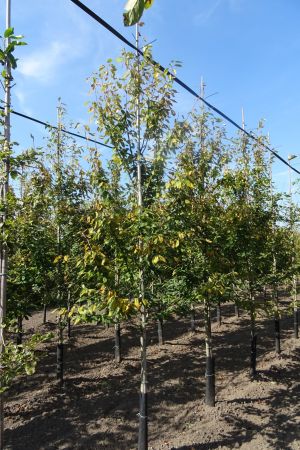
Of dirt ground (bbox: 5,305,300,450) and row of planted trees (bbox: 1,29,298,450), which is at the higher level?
row of planted trees (bbox: 1,29,298,450)

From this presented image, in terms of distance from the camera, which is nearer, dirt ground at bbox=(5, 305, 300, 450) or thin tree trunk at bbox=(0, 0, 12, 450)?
thin tree trunk at bbox=(0, 0, 12, 450)

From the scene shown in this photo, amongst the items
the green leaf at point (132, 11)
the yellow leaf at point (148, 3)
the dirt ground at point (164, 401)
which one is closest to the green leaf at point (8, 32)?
the yellow leaf at point (148, 3)

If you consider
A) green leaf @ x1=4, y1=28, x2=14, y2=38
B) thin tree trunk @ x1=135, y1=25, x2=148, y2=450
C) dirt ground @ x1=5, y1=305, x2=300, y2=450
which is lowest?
dirt ground @ x1=5, y1=305, x2=300, y2=450

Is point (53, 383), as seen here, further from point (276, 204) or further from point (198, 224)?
point (276, 204)

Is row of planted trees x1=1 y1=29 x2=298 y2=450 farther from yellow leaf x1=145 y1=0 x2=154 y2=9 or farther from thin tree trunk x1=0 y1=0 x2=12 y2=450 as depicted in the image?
yellow leaf x1=145 y1=0 x2=154 y2=9

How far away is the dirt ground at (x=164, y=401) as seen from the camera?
7590 mm

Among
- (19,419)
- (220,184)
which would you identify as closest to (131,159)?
(220,184)

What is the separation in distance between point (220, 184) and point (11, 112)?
545 centimetres

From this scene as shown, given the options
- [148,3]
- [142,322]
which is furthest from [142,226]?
[148,3]

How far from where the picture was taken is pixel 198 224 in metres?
7.88

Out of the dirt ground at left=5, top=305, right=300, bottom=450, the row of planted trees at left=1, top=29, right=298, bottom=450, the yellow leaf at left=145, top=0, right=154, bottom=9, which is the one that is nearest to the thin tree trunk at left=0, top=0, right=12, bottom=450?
the row of planted trees at left=1, top=29, right=298, bottom=450

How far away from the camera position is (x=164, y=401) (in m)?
9.32

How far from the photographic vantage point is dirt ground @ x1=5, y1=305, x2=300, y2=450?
7590 millimetres

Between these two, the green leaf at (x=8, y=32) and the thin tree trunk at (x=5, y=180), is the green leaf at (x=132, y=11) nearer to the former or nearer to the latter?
→ the green leaf at (x=8, y=32)
